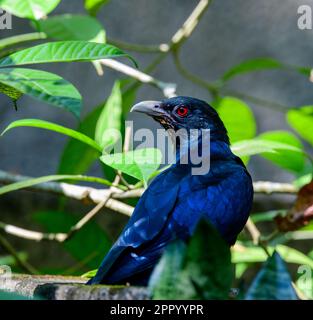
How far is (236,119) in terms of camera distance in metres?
4.22

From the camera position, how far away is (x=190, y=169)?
9.68ft

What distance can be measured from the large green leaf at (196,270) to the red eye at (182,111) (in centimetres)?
223

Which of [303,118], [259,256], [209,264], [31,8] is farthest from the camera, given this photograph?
[303,118]

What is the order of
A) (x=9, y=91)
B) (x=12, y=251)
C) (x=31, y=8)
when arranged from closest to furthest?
1. (x=9, y=91)
2. (x=31, y=8)
3. (x=12, y=251)

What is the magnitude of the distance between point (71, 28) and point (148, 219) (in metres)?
1.43

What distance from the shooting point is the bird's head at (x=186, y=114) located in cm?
351

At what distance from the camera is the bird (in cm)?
244

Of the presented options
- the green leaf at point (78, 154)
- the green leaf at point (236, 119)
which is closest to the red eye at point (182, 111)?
the green leaf at point (78, 154)

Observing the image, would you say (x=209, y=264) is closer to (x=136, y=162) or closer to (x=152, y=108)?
(x=136, y=162)

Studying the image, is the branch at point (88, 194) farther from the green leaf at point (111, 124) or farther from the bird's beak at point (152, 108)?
the bird's beak at point (152, 108)

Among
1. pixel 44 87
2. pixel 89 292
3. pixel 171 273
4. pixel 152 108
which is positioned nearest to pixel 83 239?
pixel 152 108
